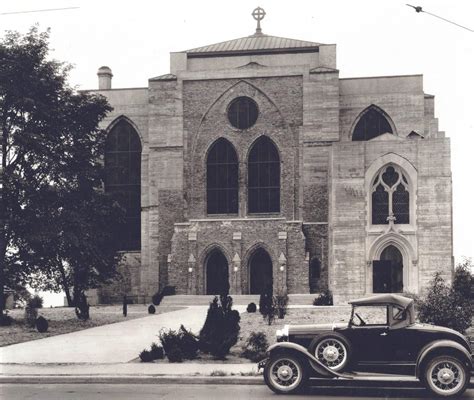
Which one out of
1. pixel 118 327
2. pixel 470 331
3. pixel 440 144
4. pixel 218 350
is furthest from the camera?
pixel 440 144

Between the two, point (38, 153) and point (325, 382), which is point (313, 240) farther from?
point (325, 382)

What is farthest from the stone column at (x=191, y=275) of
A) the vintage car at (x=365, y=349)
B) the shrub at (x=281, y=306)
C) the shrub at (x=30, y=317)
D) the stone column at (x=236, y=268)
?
the vintage car at (x=365, y=349)

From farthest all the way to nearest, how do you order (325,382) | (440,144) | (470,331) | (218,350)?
(440,144), (470,331), (218,350), (325,382)

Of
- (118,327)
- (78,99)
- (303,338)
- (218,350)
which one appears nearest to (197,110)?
(78,99)

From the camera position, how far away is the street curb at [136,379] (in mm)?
14984

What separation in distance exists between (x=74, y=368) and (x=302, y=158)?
1447 inches

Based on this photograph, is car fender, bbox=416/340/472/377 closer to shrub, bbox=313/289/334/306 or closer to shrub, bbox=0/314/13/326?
shrub, bbox=0/314/13/326

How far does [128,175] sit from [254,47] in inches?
510

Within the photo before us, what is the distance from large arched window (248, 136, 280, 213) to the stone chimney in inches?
548

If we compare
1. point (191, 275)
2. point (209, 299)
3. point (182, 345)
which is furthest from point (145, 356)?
point (191, 275)

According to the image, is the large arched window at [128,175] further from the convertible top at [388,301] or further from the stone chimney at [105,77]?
the convertible top at [388,301]

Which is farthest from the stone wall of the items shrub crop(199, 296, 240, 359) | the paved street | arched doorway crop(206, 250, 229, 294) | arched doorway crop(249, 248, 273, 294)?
the paved street

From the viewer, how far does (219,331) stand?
18875 mm

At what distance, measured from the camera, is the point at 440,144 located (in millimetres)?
42844
